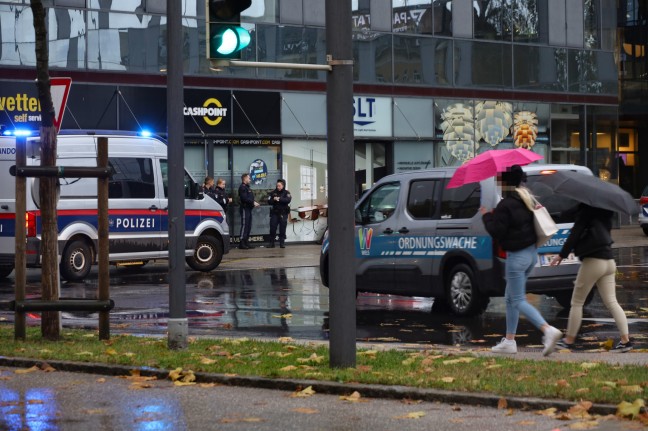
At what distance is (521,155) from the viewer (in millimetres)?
13273

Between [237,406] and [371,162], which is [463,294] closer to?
[237,406]

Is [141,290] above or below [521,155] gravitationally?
below

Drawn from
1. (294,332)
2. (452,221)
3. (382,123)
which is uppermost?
(382,123)

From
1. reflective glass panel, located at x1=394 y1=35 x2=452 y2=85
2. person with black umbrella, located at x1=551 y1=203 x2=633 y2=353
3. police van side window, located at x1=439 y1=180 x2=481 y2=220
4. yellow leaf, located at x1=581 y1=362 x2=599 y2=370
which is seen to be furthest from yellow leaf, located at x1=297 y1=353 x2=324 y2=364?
reflective glass panel, located at x1=394 y1=35 x2=452 y2=85

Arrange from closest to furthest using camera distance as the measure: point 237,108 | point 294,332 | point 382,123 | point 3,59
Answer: point 294,332 < point 3,59 < point 237,108 < point 382,123

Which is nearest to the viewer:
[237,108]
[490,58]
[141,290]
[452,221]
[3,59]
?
[452,221]

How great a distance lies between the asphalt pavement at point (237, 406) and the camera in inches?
324

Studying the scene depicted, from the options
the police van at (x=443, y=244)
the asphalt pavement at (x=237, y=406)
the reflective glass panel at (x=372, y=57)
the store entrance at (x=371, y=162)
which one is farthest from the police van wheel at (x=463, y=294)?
the reflective glass panel at (x=372, y=57)

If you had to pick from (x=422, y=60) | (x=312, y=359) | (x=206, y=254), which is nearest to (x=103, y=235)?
(x=312, y=359)

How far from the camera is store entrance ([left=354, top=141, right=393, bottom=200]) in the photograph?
35.8 m

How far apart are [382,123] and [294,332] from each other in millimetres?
22060

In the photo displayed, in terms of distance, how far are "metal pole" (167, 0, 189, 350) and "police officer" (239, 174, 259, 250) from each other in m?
19.9

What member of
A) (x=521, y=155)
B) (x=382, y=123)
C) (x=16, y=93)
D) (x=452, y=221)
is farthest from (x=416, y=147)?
(x=521, y=155)

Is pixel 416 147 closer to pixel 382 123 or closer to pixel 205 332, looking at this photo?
pixel 382 123
